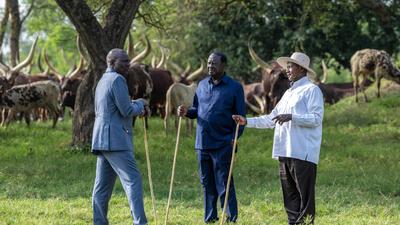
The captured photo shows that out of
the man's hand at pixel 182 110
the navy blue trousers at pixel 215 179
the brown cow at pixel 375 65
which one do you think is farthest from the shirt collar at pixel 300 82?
the brown cow at pixel 375 65

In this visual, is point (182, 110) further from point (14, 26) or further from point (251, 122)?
point (14, 26)

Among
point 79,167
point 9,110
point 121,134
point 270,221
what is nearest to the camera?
point 121,134

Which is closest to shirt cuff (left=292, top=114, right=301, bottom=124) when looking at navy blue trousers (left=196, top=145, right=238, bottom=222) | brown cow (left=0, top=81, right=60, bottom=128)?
navy blue trousers (left=196, top=145, right=238, bottom=222)

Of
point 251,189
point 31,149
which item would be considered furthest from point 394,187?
point 31,149

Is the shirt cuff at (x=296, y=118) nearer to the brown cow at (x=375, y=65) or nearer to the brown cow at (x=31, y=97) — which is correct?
the brown cow at (x=31, y=97)

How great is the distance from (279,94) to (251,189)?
265 inches

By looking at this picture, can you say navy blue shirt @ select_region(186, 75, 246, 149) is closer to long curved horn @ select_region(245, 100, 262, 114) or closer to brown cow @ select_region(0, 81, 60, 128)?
brown cow @ select_region(0, 81, 60, 128)

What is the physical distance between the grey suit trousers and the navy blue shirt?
1.04 meters

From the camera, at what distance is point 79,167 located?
13352 mm

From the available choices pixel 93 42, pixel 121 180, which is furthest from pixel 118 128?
pixel 93 42

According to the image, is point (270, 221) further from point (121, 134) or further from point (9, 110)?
point (9, 110)

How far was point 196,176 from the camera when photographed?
12.9 metres

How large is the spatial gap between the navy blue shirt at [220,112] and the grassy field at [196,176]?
1.04 meters

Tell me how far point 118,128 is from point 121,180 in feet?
1.79
